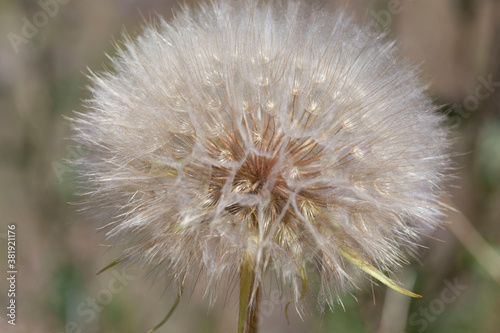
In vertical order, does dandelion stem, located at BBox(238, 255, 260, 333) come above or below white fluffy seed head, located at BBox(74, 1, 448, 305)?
below

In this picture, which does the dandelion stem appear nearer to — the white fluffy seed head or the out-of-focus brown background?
the white fluffy seed head

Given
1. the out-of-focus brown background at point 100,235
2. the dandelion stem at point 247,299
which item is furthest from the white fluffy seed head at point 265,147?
the out-of-focus brown background at point 100,235

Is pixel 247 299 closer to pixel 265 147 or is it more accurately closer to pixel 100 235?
pixel 265 147

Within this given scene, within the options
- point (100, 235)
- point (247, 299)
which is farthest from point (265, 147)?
point (100, 235)

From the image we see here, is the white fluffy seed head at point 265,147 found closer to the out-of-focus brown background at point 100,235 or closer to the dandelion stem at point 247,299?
the dandelion stem at point 247,299

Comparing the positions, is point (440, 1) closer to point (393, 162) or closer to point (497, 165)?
point (497, 165)

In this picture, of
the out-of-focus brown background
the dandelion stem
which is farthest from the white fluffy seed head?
the out-of-focus brown background
